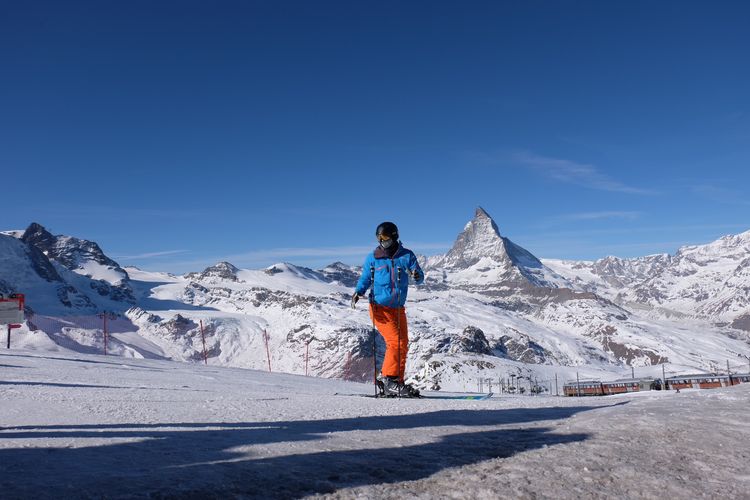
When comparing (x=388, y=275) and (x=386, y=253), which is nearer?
(x=388, y=275)

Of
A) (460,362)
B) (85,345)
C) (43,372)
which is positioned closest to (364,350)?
(460,362)

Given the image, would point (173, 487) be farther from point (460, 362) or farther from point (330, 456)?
point (460, 362)

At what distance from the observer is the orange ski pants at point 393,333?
9.11 meters

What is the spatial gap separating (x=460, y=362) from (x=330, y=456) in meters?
113

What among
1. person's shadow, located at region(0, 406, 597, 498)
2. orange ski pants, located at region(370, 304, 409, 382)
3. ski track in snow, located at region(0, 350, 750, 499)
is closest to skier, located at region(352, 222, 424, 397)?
orange ski pants, located at region(370, 304, 409, 382)

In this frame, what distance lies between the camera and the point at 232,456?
370 cm

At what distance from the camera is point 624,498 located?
114 inches

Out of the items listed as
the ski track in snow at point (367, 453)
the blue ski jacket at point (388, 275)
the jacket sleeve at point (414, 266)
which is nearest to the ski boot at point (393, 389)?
the blue ski jacket at point (388, 275)

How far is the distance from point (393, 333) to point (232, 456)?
218 inches

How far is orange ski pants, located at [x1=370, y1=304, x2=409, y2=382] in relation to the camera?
9109 mm

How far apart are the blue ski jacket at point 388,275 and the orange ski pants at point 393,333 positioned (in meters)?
0.13

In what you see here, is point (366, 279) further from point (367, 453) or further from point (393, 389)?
point (367, 453)

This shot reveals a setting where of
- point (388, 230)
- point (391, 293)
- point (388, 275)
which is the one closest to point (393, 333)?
point (391, 293)

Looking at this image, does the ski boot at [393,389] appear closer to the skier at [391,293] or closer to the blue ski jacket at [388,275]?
the skier at [391,293]
